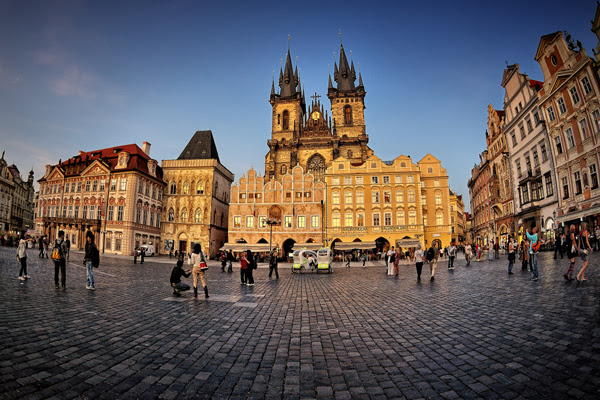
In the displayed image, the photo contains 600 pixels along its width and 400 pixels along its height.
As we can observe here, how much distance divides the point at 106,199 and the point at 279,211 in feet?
77.8

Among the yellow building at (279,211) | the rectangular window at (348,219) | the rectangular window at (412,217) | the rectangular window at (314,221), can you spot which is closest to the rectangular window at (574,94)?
the rectangular window at (412,217)

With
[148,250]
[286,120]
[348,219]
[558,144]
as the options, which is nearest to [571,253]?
[558,144]

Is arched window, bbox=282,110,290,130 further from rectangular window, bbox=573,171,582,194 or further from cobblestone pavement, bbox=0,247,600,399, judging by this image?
cobblestone pavement, bbox=0,247,600,399

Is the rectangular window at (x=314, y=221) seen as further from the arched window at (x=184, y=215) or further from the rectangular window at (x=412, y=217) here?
the arched window at (x=184, y=215)

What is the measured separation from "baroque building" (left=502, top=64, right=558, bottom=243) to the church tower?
89.8 ft

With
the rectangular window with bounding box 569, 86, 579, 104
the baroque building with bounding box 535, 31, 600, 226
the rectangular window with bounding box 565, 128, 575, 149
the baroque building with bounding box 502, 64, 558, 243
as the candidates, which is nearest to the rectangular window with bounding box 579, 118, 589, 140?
the baroque building with bounding box 535, 31, 600, 226

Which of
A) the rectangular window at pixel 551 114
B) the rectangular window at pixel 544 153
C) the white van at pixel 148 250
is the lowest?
the white van at pixel 148 250

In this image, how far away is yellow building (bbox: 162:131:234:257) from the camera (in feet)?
153

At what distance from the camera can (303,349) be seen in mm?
4492

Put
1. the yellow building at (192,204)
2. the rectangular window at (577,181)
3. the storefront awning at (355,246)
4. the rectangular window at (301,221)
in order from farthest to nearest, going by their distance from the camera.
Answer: the yellow building at (192,204) → the rectangular window at (301,221) → the storefront awning at (355,246) → the rectangular window at (577,181)

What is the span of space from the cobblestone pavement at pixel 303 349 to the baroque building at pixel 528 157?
2549cm

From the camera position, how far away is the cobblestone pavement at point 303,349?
10.4 ft

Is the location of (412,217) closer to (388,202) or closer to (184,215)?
(388,202)

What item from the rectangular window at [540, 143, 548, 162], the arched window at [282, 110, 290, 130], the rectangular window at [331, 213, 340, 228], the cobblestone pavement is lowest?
the cobblestone pavement
